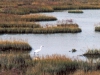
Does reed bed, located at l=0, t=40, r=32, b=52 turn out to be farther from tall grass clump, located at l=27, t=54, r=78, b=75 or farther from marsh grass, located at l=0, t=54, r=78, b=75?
tall grass clump, located at l=27, t=54, r=78, b=75

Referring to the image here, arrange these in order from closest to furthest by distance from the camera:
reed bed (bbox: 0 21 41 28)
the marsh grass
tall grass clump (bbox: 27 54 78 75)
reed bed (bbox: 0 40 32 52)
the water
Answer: tall grass clump (bbox: 27 54 78 75)
the marsh grass
reed bed (bbox: 0 40 32 52)
the water
reed bed (bbox: 0 21 41 28)

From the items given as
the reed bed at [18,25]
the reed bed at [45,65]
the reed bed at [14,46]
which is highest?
the reed bed at [45,65]

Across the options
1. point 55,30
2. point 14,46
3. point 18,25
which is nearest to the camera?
point 14,46

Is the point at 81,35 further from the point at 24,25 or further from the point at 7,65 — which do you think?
the point at 7,65

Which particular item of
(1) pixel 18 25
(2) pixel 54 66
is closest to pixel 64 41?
(1) pixel 18 25

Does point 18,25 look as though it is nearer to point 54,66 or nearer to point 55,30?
point 55,30

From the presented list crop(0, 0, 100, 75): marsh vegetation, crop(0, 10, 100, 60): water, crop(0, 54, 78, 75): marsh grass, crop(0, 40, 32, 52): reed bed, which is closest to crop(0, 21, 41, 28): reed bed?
crop(0, 0, 100, 75): marsh vegetation

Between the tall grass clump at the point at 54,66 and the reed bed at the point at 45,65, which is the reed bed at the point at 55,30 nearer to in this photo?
the reed bed at the point at 45,65

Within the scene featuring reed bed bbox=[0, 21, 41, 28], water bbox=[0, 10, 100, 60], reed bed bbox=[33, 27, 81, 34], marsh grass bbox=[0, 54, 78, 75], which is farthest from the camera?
reed bed bbox=[0, 21, 41, 28]

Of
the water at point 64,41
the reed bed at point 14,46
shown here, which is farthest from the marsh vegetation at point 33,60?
the water at point 64,41

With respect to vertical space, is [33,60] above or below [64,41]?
above

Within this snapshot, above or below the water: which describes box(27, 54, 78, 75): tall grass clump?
above

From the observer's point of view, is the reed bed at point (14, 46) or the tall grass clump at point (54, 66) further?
the reed bed at point (14, 46)

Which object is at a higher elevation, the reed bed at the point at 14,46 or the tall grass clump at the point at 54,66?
the tall grass clump at the point at 54,66
